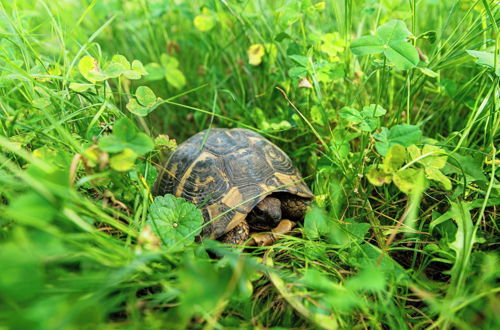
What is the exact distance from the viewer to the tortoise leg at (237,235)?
5.86 ft

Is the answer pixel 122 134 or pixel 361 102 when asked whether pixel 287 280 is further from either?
pixel 361 102

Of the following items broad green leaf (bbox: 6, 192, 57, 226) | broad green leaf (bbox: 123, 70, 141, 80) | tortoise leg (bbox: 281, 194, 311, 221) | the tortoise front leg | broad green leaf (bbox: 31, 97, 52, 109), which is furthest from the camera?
tortoise leg (bbox: 281, 194, 311, 221)

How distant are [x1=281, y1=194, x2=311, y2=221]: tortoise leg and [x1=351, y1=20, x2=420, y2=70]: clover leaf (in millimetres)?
784

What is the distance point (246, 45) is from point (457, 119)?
142cm

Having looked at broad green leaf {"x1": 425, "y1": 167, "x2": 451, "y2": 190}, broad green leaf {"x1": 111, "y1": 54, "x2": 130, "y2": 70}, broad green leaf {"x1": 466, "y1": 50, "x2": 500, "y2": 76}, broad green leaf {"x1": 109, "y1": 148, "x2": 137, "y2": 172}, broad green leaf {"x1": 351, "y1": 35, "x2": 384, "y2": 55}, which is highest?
broad green leaf {"x1": 111, "y1": 54, "x2": 130, "y2": 70}

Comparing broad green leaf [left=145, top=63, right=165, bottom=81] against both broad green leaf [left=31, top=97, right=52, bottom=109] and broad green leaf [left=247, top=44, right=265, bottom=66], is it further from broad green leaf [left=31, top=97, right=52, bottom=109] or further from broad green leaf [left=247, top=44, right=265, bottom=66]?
broad green leaf [left=31, top=97, right=52, bottom=109]

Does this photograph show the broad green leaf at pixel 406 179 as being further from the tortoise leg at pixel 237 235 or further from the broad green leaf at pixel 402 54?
the tortoise leg at pixel 237 235

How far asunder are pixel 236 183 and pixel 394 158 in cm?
76

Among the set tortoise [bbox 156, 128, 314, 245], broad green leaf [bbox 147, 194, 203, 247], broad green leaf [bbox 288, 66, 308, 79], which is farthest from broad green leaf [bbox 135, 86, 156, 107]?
broad green leaf [bbox 288, 66, 308, 79]

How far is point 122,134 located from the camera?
1.27m

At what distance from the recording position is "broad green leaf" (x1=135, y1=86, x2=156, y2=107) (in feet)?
5.24

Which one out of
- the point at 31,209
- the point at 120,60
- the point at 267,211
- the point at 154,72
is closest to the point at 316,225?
the point at 267,211

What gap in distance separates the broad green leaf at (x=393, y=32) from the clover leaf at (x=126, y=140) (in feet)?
3.58

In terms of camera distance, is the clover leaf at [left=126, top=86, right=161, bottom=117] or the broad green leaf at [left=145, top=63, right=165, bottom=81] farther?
the broad green leaf at [left=145, top=63, right=165, bottom=81]
